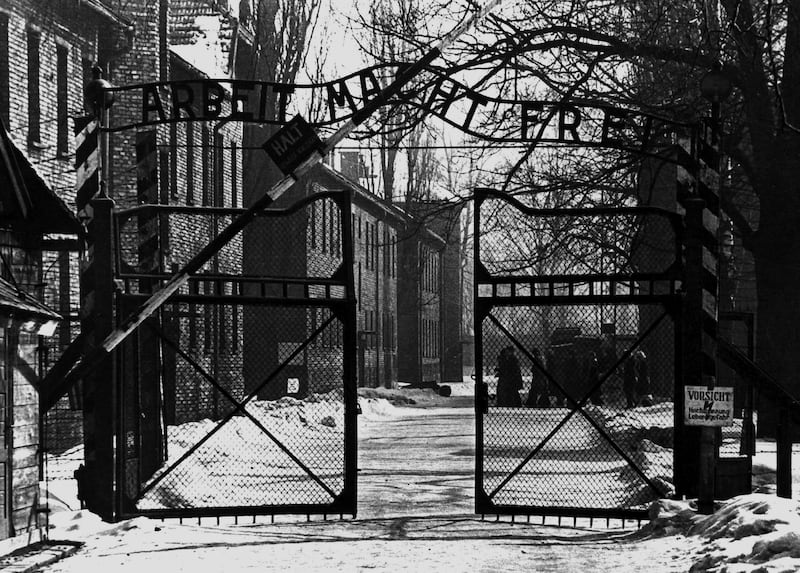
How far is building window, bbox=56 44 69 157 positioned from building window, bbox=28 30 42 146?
86cm

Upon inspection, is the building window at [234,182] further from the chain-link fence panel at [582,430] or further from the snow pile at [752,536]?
the snow pile at [752,536]

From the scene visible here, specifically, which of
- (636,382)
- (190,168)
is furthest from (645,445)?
(636,382)

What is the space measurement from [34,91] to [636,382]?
22301 millimetres

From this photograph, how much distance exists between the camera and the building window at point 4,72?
2216cm

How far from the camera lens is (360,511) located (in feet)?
45.5

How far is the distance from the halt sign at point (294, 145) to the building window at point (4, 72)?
1207cm

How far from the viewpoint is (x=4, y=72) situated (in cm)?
2225

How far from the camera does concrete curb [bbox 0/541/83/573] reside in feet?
30.2

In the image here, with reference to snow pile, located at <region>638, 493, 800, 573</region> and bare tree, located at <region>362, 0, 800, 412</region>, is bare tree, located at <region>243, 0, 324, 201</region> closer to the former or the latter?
bare tree, located at <region>362, 0, 800, 412</region>

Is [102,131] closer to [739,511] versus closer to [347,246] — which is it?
[347,246]

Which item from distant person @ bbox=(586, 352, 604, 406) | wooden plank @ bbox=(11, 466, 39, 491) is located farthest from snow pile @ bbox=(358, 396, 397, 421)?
wooden plank @ bbox=(11, 466, 39, 491)

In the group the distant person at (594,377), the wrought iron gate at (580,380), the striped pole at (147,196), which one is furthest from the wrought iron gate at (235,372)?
the distant person at (594,377)

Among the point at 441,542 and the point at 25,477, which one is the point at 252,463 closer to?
the point at 441,542

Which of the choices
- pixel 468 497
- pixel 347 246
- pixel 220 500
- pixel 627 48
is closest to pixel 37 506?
pixel 347 246
